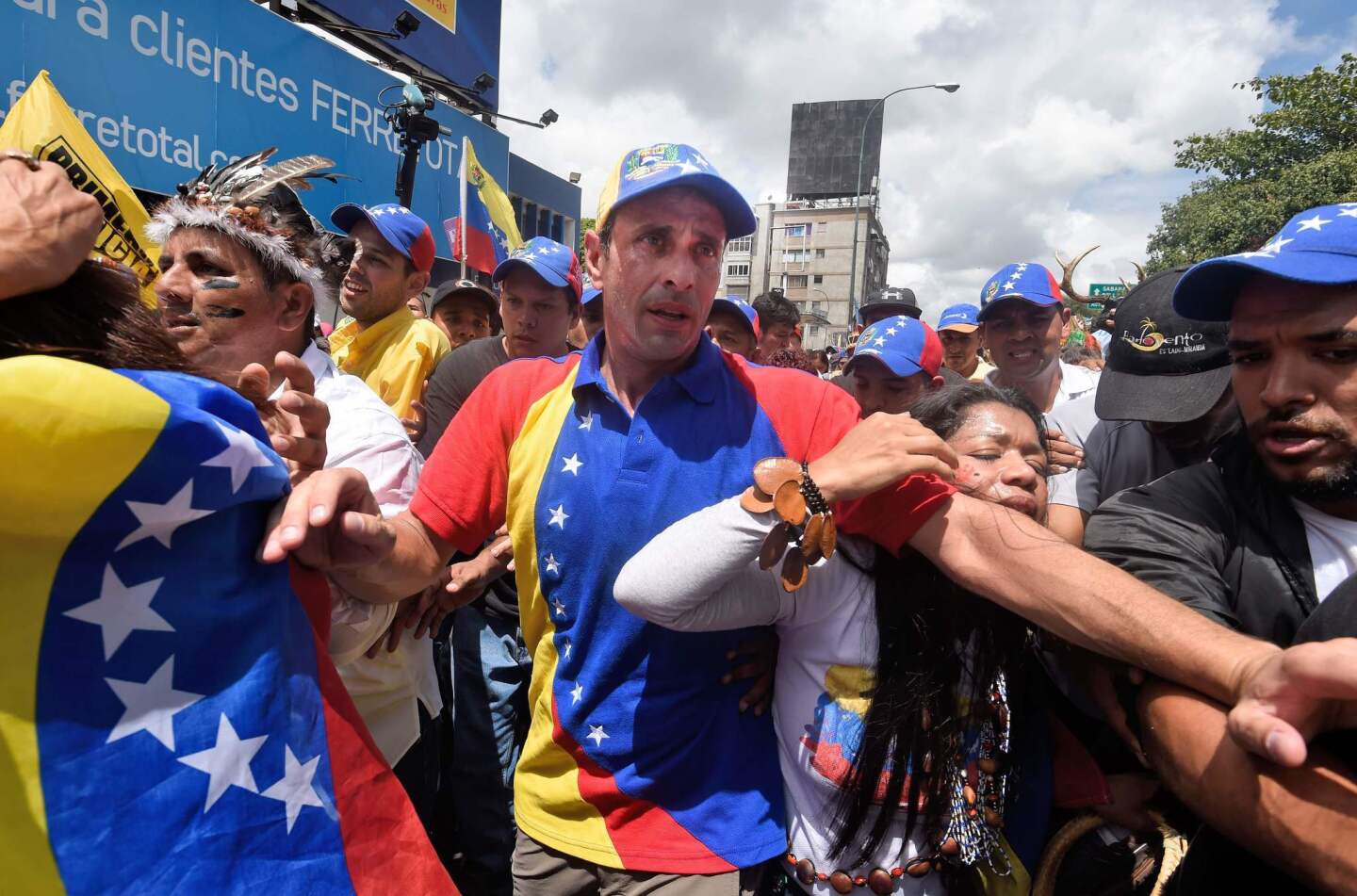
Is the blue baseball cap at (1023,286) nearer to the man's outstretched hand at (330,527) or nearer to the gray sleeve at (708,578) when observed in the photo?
the gray sleeve at (708,578)

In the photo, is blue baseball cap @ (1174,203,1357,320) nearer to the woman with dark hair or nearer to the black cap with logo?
the woman with dark hair

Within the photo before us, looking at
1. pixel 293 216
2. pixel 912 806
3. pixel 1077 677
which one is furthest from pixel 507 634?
pixel 1077 677

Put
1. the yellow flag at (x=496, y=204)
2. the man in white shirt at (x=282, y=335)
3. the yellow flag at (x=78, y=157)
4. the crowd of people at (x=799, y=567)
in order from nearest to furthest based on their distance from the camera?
the crowd of people at (x=799, y=567) → the man in white shirt at (x=282, y=335) → the yellow flag at (x=78, y=157) → the yellow flag at (x=496, y=204)

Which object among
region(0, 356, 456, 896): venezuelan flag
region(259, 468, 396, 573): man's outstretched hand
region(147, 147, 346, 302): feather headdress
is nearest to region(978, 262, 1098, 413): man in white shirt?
region(147, 147, 346, 302): feather headdress

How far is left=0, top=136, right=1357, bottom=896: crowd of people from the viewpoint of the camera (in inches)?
43.9

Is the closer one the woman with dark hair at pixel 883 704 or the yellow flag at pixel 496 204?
the woman with dark hair at pixel 883 704

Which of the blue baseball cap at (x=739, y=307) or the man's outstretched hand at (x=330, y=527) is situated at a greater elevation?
the blue baseball cap at (x=739, y=307)

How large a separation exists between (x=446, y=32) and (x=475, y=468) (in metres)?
16.7

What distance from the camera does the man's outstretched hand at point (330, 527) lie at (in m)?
1.16

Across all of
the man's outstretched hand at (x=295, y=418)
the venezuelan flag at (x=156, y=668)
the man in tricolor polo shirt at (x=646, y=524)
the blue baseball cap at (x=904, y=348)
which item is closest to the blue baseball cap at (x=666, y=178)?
the man in tricolor polo shirt at (x=646, y=524)

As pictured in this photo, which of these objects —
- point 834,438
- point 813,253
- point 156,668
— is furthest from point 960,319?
point 813,253

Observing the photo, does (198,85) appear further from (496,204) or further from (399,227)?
(399,227)

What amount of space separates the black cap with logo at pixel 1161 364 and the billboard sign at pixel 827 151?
2525 inches

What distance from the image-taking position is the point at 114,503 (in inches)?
38.8
